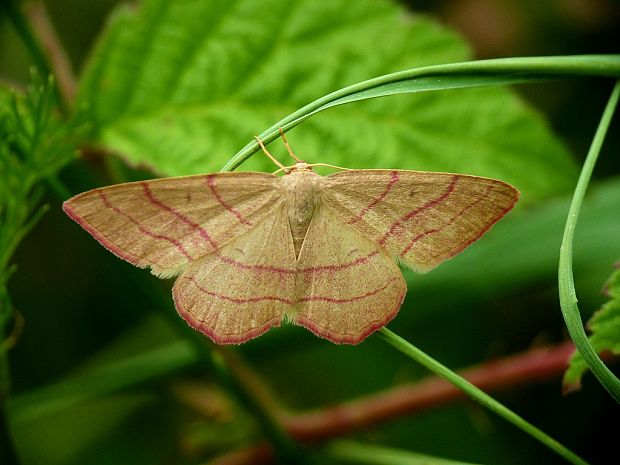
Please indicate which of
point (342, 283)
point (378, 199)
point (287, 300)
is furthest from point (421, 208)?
point (287, 300)

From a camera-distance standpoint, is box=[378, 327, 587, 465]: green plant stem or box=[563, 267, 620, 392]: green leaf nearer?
box=[378, 327, 587, 465]: green plant stem

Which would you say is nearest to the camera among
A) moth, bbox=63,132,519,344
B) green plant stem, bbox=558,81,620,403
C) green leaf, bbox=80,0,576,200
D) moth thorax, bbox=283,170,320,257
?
green plant stem, bbox=558,81,620,403

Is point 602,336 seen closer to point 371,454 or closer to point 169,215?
point 371,454

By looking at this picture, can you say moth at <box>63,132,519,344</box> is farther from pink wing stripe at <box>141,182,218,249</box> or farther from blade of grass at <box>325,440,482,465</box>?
blade of grass at <box>325,440,482,465</box>

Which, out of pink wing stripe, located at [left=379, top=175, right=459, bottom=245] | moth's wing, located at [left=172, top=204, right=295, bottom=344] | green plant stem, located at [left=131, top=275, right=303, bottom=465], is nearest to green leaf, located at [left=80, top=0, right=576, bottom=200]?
pink wing stripe, located at [left=379, top=175, right=459, bottom=245]

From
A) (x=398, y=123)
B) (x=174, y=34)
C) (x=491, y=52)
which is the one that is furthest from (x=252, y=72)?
(x=491, y=52)

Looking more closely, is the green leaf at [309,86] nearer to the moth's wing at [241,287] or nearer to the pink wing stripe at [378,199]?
the pink wing stripe at [378,199]

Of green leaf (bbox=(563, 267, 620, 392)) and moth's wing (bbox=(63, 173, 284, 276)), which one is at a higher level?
moth's wing (bbox=(63, 173, 284, 276))
